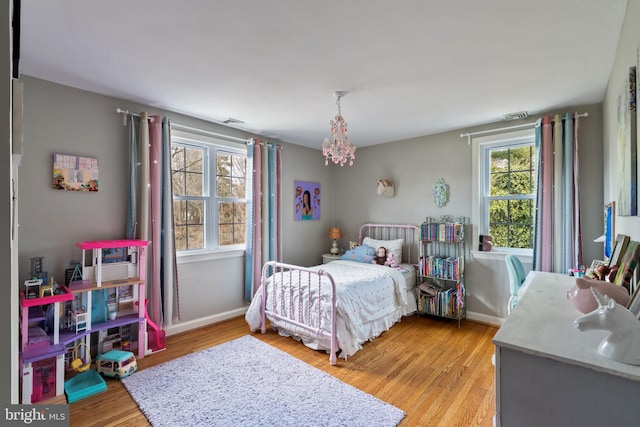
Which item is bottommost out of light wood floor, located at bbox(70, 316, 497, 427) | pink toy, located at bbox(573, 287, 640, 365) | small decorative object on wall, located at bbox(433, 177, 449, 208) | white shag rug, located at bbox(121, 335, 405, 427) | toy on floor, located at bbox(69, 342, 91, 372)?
light wood floor, located at bbox(70, 316, 497, 427)

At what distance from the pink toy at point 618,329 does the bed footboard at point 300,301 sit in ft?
6.21

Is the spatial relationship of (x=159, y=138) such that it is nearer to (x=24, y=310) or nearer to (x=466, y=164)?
(x=24, y=310)

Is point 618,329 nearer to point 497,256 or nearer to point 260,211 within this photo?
point 497,256

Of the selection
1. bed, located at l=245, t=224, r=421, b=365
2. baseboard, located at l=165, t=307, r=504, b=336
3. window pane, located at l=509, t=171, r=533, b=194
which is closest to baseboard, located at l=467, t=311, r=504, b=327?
baseboard, located at l=165, t=307, r=504, b=336

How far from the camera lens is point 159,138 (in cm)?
300

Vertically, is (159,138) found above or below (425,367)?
above

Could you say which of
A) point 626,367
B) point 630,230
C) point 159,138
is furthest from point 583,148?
point 159,138

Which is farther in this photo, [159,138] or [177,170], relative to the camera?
[177,170]

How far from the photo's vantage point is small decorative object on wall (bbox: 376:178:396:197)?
4.34m

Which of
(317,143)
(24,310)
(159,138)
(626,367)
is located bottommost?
(24,310)

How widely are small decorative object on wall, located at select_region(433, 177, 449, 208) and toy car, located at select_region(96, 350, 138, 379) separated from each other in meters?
3.72

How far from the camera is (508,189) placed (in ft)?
11.6

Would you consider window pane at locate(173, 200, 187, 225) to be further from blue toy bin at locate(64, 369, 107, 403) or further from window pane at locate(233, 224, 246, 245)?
blue toy bin at locate(64, 369, 107, 403)

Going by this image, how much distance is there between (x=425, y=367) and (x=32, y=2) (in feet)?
11.7
